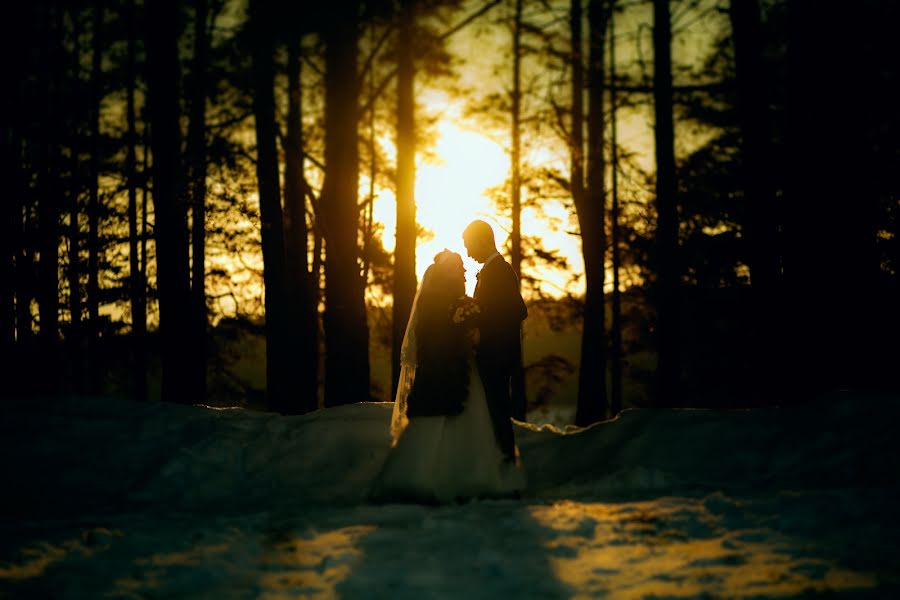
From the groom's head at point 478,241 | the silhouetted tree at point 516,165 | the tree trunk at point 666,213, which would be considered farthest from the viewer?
the silhouetted tree at point 516,165

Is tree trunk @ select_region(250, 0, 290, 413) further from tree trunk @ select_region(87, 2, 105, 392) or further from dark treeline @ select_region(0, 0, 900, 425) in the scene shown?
tree trunk @ select_region(87, 2, 105, 392)

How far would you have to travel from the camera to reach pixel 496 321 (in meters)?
7.21

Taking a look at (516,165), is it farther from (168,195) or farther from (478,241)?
(478,241)

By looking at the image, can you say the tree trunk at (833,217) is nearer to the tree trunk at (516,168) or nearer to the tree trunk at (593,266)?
the tree trunk at (593,266)

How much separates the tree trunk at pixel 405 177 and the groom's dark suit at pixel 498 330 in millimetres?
7496

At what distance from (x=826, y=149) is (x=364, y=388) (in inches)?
288

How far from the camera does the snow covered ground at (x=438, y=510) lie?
408 cm

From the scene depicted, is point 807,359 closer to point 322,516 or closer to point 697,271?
point 322,516

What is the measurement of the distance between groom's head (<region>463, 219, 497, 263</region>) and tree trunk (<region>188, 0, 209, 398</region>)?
6.38 metres

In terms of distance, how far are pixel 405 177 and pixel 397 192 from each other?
1.12ft

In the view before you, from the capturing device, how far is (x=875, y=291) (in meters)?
7.63

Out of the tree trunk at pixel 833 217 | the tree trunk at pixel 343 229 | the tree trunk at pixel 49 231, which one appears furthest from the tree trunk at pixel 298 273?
the tree trunk at pixel 833 217

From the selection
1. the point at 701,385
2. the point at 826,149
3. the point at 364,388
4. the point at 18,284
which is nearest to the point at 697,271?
the point at 701,385

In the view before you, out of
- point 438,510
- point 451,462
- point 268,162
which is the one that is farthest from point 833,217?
point 268,162
